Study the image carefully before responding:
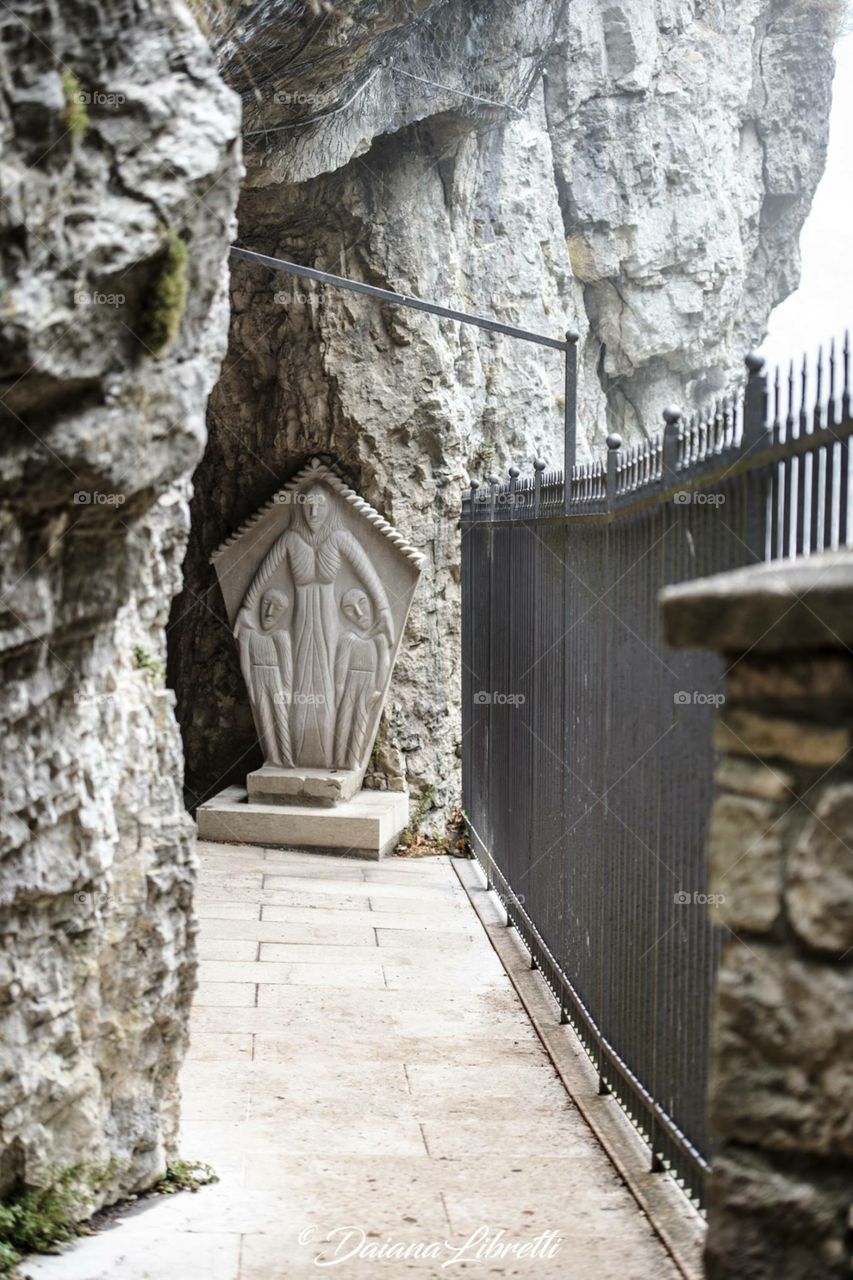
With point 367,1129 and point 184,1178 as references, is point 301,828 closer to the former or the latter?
point 367,1129

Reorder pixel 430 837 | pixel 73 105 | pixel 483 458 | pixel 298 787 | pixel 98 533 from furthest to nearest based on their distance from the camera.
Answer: pixel 483 458 → pixel 430 837 → pixel 298 787 → pixel 98 533 → pixel 73 105

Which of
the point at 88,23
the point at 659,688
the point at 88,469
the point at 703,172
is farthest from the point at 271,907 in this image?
the point at 703,172

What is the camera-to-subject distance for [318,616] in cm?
886

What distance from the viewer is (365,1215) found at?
372 cm

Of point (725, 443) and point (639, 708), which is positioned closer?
point (725, 443)

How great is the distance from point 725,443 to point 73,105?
1.69 metres

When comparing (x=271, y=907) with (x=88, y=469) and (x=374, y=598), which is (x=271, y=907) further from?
(x=88, y=469)

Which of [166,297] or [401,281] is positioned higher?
[401,281]

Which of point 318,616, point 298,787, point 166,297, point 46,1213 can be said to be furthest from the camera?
point 318,616

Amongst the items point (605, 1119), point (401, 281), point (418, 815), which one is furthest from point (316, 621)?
point (605, 1119)

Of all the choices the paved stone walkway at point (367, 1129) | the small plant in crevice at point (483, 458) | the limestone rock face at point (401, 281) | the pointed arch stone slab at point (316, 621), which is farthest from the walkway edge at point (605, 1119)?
the small plant in crevice at point (483, 458)

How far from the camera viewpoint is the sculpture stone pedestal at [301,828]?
854cm

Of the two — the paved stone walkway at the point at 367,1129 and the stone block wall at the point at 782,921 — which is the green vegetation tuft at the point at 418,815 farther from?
the stone block wall at the point at 782,921

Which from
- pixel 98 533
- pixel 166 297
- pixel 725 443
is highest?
pixel 166 297
